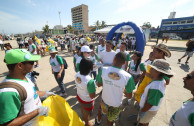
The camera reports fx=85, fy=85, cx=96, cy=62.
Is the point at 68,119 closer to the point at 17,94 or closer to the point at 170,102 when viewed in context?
the point at 17,94

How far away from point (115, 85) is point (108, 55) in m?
1.95

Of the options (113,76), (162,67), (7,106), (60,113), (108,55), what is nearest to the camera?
(7,106)

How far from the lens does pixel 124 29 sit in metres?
9.97

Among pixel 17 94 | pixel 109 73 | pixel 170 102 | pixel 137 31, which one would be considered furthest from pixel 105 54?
pixel 137 31

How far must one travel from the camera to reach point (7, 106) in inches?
35.3

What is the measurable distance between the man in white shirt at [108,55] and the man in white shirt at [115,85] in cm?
163

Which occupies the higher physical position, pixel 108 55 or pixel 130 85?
pixel 108 55

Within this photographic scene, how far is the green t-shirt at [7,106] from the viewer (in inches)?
34.7

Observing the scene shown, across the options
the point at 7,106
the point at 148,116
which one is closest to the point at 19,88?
the point at 7,106

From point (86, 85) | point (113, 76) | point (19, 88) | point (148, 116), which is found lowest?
point (148, 116)

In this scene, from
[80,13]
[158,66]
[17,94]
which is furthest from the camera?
[80,13]

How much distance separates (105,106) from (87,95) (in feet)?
1.65

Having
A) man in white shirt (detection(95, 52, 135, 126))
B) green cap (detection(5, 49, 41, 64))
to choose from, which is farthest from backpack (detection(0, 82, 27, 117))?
man in white shirt (detection(95, 52, 135, 126))

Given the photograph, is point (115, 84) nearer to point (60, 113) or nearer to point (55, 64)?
point (60, 113)
